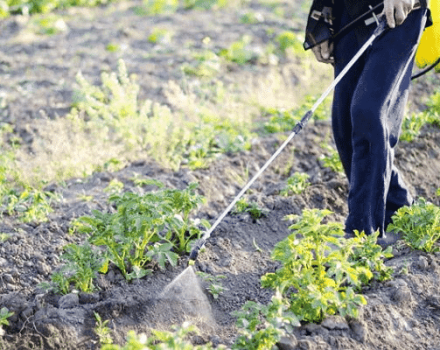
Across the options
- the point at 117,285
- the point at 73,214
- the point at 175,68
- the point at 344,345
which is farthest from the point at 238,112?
the point at 344,345

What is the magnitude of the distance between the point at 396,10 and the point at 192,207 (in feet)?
4.73

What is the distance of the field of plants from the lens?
346 centimetres

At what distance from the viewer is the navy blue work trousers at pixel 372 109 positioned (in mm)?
3971

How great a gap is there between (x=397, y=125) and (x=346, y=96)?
323 mm

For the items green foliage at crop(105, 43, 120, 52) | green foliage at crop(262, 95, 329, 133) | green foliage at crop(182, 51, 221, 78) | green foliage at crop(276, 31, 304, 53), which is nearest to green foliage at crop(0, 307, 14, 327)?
green foliage at crop(262, 95, 329, 133)

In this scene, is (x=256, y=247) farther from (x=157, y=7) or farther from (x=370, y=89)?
(x=157, y=7)

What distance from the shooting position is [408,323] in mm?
3615

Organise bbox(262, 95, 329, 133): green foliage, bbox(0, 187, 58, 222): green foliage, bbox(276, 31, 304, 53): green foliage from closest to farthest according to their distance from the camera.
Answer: bbox(0, 187, 58, 222): green foliage, bbox(262, 95, 329, 133): green foliage, bbox(276, 31, 304, 53): green foliage

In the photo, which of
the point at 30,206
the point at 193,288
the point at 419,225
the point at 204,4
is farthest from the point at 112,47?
the point at 419,225

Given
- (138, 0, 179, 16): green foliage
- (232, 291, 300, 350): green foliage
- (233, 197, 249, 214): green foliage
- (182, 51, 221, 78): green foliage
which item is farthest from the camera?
(138, 0, 179, 16): green foliage

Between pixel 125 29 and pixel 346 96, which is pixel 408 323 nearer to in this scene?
pixel 346 96

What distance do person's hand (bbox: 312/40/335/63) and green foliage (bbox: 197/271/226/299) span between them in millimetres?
1430

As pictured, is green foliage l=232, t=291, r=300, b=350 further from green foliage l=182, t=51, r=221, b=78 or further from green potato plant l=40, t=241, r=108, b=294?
green foliage l=182, t=51, r=221, b=78

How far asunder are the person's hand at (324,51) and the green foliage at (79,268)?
5.65ft
